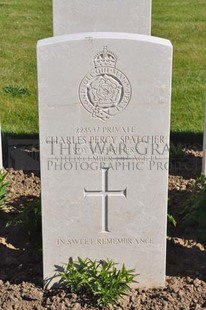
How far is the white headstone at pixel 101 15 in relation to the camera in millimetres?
5836

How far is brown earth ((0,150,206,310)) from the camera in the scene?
409 centimetres

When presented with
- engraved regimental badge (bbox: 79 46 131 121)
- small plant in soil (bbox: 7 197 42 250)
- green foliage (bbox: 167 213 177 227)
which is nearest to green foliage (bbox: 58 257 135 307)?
small plant in soil (bbox: 7 197 42 250)

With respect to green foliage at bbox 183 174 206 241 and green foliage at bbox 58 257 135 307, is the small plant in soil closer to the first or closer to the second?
green foliage at bbox 58 257 135 307

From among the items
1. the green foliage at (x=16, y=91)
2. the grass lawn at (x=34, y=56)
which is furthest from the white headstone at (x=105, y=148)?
the green foliage at (x=16, y=91)

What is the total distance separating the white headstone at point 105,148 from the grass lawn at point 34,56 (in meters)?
3.09

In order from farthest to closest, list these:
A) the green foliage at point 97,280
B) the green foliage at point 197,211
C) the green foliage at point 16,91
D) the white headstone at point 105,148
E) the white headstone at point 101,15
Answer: the green foliage at point 16,91
the white headstone at point 101,15
the green foliage at point 197,211
the green foliage at point 97,280
the white headstone at point 105,148

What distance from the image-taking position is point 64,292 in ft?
13.7

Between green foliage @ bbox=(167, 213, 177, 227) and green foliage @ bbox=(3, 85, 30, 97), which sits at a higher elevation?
green foliage @ bbox=(3, 85, 30, 97)

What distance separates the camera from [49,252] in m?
4.18

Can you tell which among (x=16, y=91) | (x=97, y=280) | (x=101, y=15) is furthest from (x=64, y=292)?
(x=16, y=91)

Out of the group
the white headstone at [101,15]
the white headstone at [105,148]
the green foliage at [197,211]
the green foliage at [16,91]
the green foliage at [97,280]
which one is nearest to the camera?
the white headstone at [105,148]

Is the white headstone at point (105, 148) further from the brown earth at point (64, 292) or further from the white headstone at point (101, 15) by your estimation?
the white headstone at point (101, 15)

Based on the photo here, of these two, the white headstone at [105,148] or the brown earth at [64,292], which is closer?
the white headstone at [105,148]

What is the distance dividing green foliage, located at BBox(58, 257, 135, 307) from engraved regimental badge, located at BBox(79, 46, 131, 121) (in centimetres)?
105
